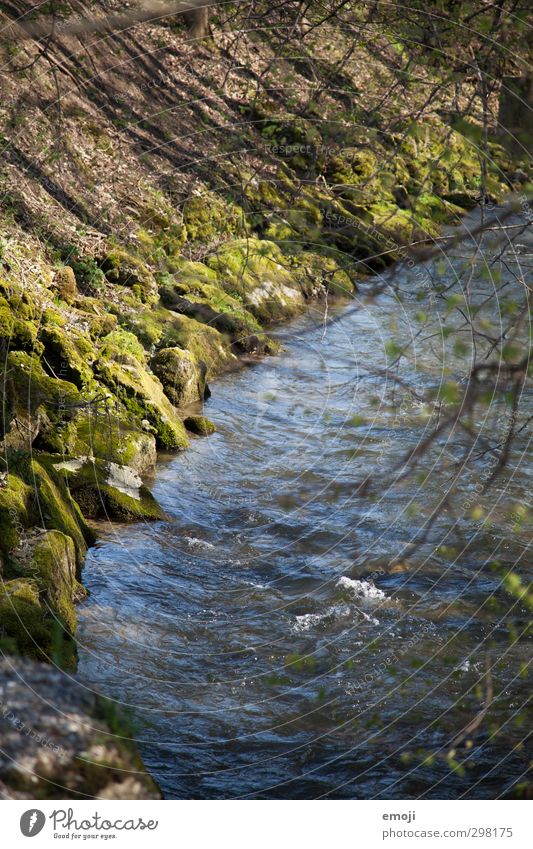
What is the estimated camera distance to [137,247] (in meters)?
13.9

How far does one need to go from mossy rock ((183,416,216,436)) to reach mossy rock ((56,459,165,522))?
218 cm

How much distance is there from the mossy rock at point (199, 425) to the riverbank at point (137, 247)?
0.03m

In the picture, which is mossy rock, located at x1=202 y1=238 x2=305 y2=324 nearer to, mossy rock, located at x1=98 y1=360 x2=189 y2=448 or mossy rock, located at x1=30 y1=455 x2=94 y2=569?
mossy rock, located at x1=98 y1=360 x2=189 y2=448

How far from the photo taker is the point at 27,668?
492 cm

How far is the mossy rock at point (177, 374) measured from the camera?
37.9 feet

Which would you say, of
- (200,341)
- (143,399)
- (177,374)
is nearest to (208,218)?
(200,341)

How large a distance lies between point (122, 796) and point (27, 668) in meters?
1.08

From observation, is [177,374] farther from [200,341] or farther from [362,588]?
[362,588]

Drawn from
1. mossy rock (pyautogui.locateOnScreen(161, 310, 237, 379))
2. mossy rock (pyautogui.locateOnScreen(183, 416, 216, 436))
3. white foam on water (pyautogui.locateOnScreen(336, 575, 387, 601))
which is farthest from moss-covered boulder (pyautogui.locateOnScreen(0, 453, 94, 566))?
mossy rock (pyautogui.locateOnScreen(161, 310, 237, 379))

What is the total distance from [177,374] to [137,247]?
325cm

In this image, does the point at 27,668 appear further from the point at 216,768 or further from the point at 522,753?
the point at 522,753

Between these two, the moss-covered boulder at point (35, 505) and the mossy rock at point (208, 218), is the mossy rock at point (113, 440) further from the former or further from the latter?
the mossy rock at point (208, 218)

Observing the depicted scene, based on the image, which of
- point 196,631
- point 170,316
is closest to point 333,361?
point 170,316

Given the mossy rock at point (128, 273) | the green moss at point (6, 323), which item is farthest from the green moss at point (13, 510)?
the mossy rock at point (128, 273)
